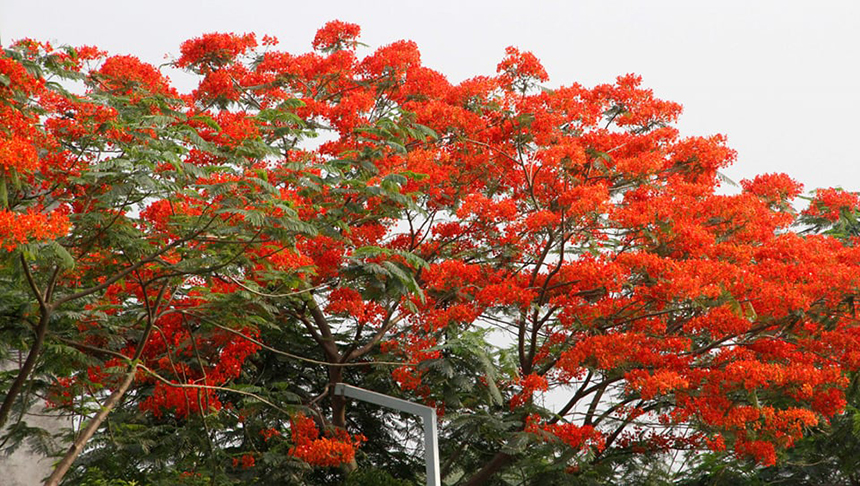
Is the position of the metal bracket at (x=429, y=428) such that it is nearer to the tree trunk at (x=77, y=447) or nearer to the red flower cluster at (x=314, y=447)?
the red flower cluster at (x=314, y=447)

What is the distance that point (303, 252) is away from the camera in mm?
9227

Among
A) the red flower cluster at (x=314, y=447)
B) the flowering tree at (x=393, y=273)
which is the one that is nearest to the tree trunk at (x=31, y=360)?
the flowering tree at (x=393, y=273)

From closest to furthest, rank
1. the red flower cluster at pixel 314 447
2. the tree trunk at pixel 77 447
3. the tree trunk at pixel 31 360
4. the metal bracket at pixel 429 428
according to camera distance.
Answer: the tree trunk at pixel 31 360 → the tree trunk at pixel 77 447 → the metal bracket at pixel 429 428 → the red flower cluster at pixel 314 447

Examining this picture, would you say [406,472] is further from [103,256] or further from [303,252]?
[103,256]

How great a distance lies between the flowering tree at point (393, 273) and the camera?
699 cm

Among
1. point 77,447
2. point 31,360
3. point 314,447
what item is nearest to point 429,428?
point 314,447

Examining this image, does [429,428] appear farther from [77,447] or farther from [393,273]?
[77,447]

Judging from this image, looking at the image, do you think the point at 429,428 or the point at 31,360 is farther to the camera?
the point at 429,428

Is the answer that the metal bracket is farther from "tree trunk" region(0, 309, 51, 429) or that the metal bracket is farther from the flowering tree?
"tree trunk" region(0, 309, 51, 429)

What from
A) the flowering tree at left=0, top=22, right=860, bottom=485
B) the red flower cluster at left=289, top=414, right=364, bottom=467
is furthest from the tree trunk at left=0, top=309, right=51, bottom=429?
the red flower cluster at left=289, top=414, right=364, bottom=467

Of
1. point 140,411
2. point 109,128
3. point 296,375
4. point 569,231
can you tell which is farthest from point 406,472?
point 109,128

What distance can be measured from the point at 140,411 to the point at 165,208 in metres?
3.53

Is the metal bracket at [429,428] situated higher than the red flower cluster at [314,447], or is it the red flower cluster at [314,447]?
the metal bracket at [429,428]

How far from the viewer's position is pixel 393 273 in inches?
291
